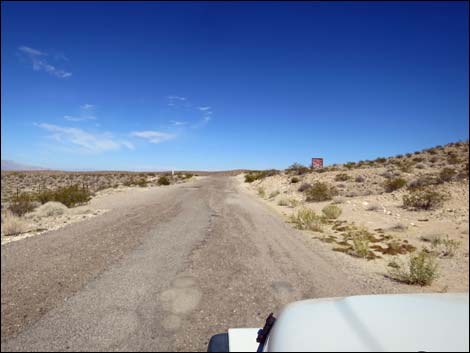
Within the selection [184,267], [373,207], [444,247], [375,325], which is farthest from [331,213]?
[375,325]

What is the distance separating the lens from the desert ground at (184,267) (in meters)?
4.11

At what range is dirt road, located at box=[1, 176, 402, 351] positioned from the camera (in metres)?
3.94

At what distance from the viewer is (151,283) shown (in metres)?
5.44

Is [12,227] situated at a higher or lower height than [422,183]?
lower

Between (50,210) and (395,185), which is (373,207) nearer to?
(395,185)

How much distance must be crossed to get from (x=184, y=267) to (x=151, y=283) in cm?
96

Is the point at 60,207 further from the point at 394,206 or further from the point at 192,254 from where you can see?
the point at 394,206

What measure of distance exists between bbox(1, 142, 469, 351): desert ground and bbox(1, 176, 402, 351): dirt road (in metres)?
0.02

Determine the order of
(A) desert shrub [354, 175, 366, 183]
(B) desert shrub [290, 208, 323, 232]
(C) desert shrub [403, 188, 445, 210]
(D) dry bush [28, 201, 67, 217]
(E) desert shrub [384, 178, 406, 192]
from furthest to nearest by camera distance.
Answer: (A) desert shrub [354, 175, 366, 183], (E) desert shrub [384, 178, 406, 192], (C) desert shrub [403, 188, 445, 210], (D) dry bush [28, 201, 67, 217], (B) desert shrub [290, 208, 323, 232]

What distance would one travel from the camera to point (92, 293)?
197 inches

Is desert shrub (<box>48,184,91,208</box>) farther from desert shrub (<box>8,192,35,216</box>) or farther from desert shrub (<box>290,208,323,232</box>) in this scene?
desert shrub (<box>290,208,323,232</box>)

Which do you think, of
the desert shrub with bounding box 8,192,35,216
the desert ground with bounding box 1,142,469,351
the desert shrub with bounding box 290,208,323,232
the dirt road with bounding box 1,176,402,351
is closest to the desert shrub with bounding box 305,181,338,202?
the desert ground with bounding box 1,142,469,351

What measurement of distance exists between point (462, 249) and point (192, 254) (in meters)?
7.41

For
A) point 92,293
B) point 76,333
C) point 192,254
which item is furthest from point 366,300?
point 192,254
